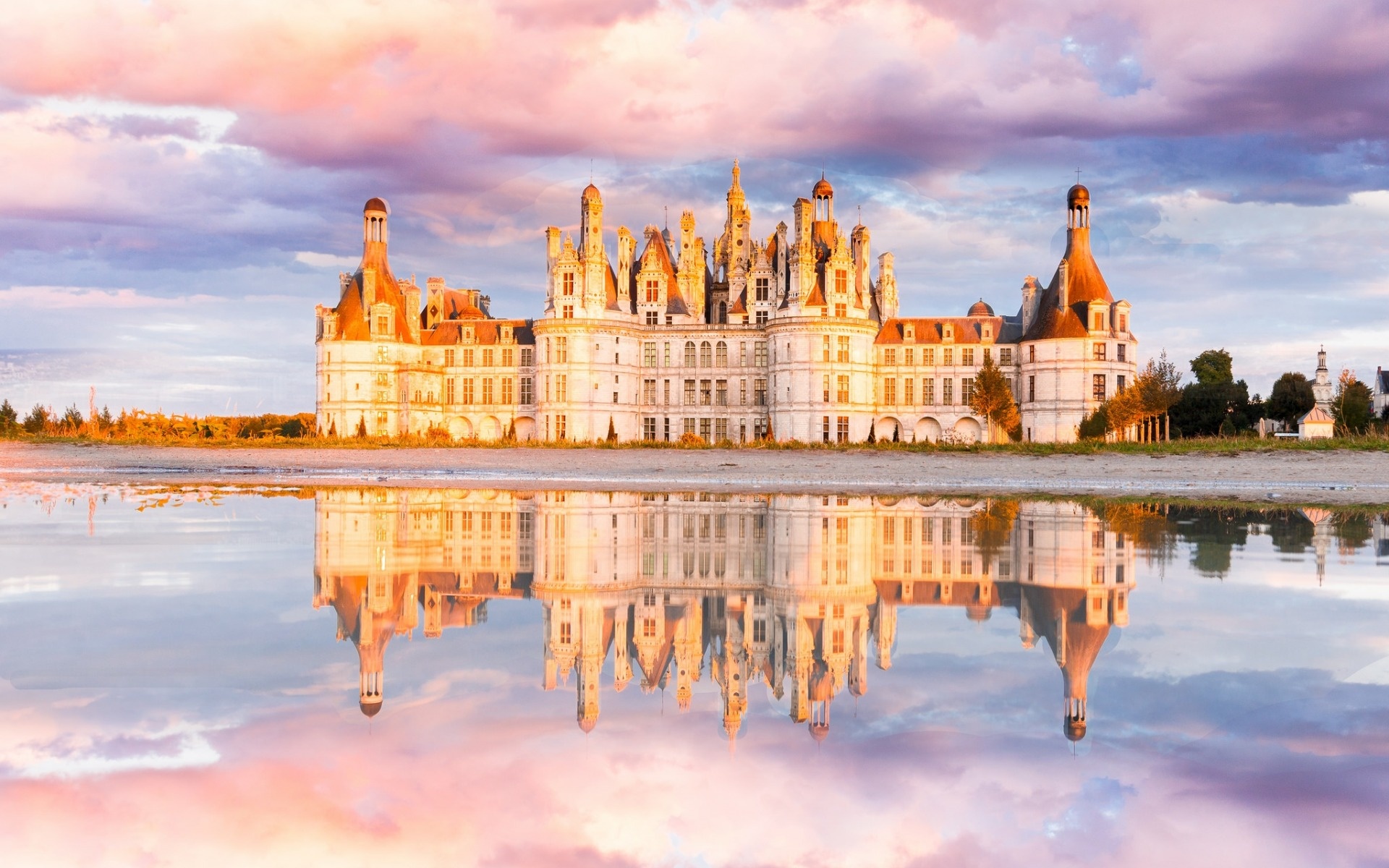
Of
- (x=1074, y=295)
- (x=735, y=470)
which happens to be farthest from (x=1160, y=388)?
(x=735, y=470)

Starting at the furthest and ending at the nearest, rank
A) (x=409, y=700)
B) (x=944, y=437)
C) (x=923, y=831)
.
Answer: (x=944, y=437), (x=409, y=700), (x=923, y=831)

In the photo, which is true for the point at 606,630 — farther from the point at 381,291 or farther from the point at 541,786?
the point at 381,291

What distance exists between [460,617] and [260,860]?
5.74 meters

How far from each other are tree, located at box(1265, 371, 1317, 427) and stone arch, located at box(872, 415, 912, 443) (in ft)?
76.6

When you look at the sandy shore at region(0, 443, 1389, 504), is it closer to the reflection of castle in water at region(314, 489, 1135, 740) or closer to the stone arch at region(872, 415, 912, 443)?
the reflection of castle in water at region(314, 489, 1135, 740)

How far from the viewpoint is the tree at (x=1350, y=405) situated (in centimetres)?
5744

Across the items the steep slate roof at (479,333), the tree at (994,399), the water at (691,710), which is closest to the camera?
the water at (691,710)

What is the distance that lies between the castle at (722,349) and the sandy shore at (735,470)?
59.4ft

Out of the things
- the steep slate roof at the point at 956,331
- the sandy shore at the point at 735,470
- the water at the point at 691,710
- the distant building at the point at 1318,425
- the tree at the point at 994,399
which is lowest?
the water at the point at 691,710

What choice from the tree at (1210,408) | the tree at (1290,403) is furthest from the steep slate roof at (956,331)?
the tree at (1290,403)

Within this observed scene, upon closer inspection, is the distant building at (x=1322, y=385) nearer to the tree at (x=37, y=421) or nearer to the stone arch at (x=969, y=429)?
the stone arch at (x=969, y=429)

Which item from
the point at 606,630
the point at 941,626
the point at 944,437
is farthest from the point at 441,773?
the point at 944,437

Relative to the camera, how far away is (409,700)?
7.39m

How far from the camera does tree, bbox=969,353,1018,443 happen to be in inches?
2413
